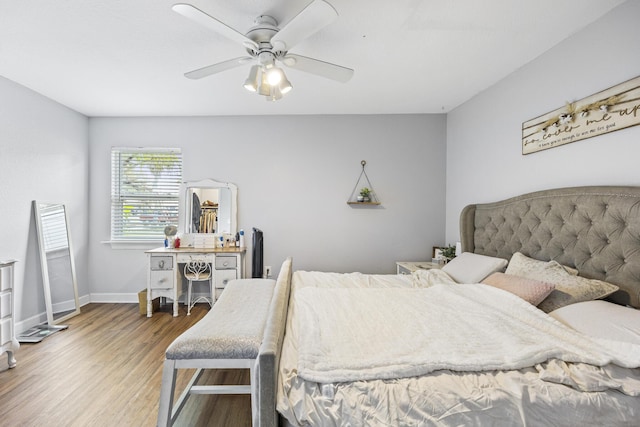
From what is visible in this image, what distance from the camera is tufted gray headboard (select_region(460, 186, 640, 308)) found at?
5.37 ft

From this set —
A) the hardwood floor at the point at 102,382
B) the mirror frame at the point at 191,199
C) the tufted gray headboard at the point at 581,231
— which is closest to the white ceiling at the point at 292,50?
the mirror frame at the point at 191,199

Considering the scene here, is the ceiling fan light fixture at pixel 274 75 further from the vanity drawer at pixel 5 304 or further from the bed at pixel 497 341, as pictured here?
the vanity drawer at pixel 5 304

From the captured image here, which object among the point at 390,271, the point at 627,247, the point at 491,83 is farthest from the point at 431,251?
the point at 627,247

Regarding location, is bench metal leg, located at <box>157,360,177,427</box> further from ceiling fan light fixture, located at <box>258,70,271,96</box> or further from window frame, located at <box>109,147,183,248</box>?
window frame, located at <box>109,147,183,248</box>

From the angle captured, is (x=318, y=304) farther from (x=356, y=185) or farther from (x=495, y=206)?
(x=356, y=185)

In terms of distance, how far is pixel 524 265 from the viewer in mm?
2160

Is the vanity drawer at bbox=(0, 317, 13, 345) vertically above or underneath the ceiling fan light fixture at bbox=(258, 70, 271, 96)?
underneath

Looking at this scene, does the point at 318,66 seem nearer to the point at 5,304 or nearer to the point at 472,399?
the point at 472,399

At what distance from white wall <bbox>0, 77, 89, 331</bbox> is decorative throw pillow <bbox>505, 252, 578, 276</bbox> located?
4525mm

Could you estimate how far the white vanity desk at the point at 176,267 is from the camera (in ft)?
11.5

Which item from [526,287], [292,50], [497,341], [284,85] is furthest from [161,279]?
[526,287]

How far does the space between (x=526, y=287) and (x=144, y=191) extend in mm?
4297

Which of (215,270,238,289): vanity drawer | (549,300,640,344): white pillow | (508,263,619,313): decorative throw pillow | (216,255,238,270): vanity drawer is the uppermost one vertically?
(508,263,619,313): decorative throw pillow

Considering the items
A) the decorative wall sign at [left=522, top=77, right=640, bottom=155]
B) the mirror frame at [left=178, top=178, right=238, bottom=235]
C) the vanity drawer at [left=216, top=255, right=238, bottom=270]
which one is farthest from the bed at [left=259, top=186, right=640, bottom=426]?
the mirror frame at [left=178, top=178, right=238, bottom=235]
